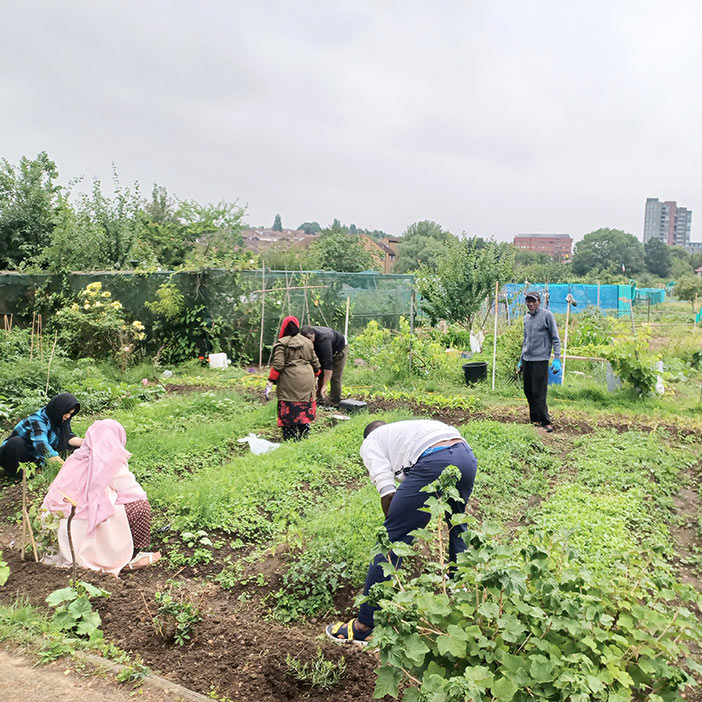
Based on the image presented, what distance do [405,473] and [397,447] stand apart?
0.50ft

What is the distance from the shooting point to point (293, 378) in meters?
7.04

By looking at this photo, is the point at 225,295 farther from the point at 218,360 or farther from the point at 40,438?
the point at 40,438

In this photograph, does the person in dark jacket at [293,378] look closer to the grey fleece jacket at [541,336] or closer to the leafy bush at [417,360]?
the grey fleece jacket at [541,336]

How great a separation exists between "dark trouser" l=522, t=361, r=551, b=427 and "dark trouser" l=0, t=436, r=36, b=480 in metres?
6.01

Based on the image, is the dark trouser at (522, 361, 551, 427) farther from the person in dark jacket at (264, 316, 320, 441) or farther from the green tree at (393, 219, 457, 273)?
the green tree at (393, 219, 457, 273)

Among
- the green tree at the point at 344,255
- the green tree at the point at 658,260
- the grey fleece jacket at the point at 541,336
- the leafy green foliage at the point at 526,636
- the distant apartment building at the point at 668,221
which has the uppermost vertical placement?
the distant apartment building at the point at 668,221

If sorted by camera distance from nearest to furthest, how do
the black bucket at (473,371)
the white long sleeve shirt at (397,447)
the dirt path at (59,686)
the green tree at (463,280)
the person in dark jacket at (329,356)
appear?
the dirt path at (59,686), the white long sleeve shirt at (397,447), the person in dark jacket at (329,356), the black bucket at (473,371), the green tree at (463,280)

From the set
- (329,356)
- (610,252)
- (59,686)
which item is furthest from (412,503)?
(610,252)

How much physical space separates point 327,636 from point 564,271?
192 ft

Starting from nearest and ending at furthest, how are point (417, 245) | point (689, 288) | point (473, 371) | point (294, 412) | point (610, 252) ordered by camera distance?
point (294, 412)
point (473, 371)
point (689, 288)
point (417, 245)
point (610, 252)

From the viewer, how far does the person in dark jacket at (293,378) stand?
7.05 metres

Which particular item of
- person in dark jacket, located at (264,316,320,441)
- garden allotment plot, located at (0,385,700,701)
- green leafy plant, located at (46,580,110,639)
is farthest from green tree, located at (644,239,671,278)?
green leafy plant, located at (46,580,110,639)

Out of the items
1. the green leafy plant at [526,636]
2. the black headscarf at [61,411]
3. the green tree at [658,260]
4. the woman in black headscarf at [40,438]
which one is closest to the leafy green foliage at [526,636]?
the green leafy plant at [526,636]

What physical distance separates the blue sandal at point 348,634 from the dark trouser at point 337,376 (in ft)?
17.7
